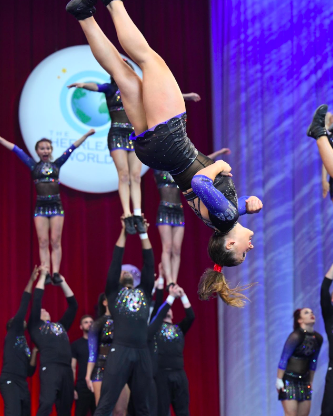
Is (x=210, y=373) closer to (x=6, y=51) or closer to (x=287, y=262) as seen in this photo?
(x=287, y=262)

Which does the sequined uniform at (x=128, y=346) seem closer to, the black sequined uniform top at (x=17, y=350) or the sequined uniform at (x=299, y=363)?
the black sequined uniform top at (x=17, y=350)

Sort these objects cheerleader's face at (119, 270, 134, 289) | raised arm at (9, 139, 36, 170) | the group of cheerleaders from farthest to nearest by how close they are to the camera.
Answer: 1. raised arm at (9, 139, 36, 170)
2. cheerleader's face at (119, 270, 134, 289)
3. the group of cheerleaders

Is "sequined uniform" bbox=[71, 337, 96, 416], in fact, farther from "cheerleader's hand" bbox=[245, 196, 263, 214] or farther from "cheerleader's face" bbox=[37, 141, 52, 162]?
"cheerleader's hand" bbox=[245, 196, 263, 214]

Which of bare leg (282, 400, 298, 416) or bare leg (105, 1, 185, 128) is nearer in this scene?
bare leg (105, 1, 185, 128)

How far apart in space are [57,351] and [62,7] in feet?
14.7

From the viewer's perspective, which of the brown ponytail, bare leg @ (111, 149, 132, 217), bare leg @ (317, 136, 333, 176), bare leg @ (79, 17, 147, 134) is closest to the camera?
bare leg @ (79, 17, 147, 134)

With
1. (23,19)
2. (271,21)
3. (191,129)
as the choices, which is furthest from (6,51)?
(271,21)

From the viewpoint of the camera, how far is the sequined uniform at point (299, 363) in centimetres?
630

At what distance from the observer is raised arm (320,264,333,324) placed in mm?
6039

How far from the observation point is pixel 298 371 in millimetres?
6309

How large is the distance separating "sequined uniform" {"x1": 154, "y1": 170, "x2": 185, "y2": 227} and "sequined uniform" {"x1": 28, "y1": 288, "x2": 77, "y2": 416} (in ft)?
5.07

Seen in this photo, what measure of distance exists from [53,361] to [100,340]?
1.67 ft

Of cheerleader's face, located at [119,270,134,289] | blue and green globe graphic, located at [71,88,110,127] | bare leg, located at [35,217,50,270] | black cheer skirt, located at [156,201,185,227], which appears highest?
blue and green globe graphic, located at [71,88,110,127]

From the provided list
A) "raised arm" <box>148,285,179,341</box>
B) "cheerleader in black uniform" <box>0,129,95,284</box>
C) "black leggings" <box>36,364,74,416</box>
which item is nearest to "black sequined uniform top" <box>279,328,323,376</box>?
"raised arm" <box>148,285,179,341</box>
